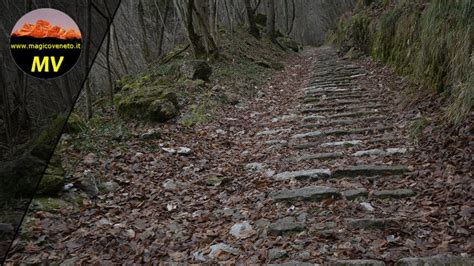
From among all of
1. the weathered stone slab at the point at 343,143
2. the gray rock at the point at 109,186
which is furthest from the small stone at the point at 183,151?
the weathered stone slab at the point at 343,143

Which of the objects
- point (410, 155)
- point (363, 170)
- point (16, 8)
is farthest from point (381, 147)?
point (16, 8)

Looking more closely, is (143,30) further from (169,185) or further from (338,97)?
(169,185)

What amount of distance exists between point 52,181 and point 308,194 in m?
2.29

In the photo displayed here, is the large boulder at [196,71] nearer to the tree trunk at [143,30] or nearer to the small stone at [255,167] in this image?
the small stone at [255,167]

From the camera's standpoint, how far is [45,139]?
62.4 inches

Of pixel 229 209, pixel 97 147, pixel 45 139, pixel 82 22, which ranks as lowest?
pixel 229 209

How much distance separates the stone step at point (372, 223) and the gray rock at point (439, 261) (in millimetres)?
445

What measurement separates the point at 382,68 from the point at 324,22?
21.6 metres

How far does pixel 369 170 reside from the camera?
375 centimetres

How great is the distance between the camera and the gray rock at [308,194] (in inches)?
133

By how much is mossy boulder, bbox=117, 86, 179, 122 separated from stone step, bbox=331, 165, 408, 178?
10.0 feet

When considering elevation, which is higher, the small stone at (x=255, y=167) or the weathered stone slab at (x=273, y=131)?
the weathered stone slab at (x=273, y=131)

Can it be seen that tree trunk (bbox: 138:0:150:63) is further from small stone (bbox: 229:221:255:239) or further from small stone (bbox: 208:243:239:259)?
small stone (bbox: 208:243:239:259)

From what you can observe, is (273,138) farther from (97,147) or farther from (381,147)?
(97,147)
